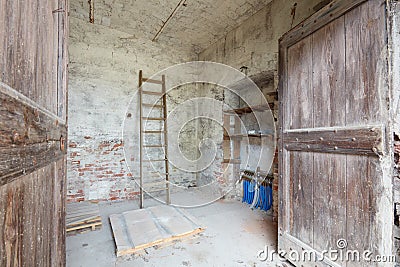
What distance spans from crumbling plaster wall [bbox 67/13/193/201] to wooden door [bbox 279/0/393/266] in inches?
114

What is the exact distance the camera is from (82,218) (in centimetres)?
268

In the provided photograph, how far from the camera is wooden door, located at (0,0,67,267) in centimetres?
52

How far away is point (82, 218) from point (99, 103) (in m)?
1.93

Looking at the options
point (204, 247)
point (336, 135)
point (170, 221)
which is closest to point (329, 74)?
point (336, 135)

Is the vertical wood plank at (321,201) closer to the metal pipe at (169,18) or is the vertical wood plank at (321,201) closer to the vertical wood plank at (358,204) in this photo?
the vertical wood plank at (358,204)

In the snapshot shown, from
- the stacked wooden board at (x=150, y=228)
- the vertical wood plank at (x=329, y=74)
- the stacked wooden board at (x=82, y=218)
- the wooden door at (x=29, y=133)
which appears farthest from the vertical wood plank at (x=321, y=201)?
the stacked wooden board at (x=82, y=218)

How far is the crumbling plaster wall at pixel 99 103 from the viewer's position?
3.42 m

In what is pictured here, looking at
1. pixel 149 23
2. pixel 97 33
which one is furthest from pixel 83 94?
pixel 149 23

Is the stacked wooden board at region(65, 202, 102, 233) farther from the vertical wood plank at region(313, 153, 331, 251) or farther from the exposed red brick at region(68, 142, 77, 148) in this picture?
the vertical wood plank at region(313, 153, 331, 251)

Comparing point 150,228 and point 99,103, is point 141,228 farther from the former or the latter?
point 99,103

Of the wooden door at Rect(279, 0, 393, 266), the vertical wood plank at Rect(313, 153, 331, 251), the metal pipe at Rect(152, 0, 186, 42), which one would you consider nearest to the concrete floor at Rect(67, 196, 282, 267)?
the wooden door at Rect(279, 0, 393, 266)

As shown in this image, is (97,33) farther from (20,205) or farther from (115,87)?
(20,205)

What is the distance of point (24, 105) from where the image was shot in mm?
605

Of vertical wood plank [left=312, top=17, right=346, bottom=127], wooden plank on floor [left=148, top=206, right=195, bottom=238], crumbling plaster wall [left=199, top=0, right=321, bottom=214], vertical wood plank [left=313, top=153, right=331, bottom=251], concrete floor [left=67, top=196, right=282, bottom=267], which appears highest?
crumbling plaster wall [left=199, top=0, right=321, bottom=214]
